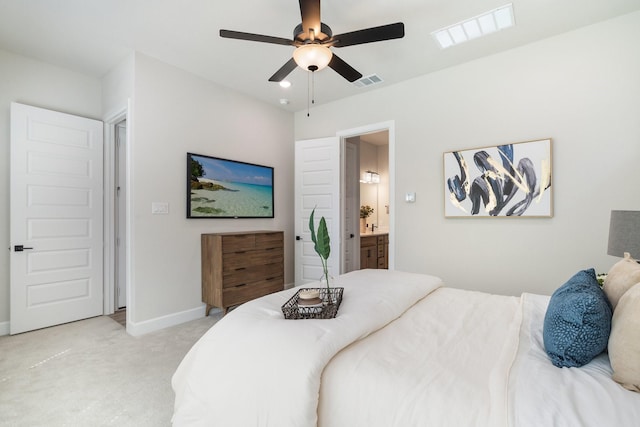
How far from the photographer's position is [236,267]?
3496 mm

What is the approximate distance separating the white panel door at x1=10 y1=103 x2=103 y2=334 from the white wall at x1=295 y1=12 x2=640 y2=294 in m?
3.55

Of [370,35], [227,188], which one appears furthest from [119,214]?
[370,35]

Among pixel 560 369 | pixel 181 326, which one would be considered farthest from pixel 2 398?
pixel 560 369

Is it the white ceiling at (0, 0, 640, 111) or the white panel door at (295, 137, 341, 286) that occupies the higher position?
the white ceiling at (0, 0, 640, 111)

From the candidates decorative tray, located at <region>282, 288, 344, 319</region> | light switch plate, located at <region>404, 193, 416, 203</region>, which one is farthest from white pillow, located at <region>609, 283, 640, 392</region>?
light switch plate, located at <region>404, 193, 416, 203</region>

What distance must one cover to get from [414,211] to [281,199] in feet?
6.51

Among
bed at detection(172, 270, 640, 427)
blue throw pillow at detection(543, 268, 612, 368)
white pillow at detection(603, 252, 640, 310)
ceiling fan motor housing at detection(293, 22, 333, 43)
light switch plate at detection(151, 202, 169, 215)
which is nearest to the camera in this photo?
bed at detection(172, 270, 640, 427)

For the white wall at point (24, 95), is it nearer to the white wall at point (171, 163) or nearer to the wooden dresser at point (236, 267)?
the white wall at point (171, 163)

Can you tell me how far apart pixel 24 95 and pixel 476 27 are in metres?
4.46

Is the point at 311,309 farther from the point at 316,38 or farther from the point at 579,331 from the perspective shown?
the point at 316,38

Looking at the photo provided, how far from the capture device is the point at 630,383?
930 millimetres

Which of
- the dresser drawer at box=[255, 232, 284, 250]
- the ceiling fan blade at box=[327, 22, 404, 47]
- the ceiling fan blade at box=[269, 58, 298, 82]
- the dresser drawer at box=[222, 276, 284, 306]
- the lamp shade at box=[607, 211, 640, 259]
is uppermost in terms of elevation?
the ceiling fan blade at box=[327, 22, 404, 47]

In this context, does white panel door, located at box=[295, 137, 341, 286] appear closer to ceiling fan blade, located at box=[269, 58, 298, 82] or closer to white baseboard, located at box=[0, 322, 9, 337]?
ceiling fan blade, located at box=[269, 58, 298, 82]

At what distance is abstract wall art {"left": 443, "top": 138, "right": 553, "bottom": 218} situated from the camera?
2.81 meters
